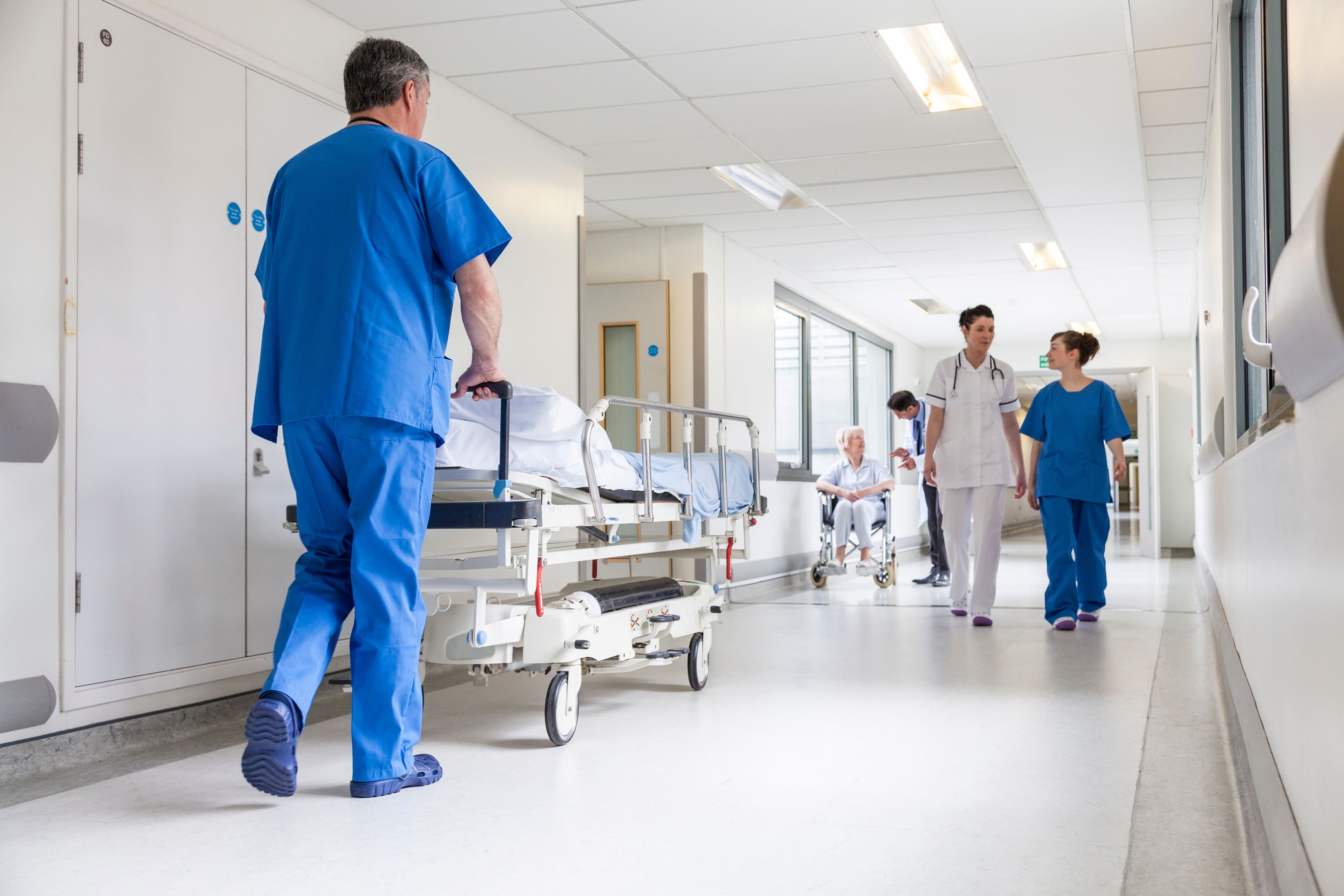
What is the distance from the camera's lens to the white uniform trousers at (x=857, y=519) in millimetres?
8578

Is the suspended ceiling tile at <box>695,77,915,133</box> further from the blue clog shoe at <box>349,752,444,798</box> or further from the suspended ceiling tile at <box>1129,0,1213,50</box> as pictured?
the blue clog shoe at <box>349,752,444,798</box>

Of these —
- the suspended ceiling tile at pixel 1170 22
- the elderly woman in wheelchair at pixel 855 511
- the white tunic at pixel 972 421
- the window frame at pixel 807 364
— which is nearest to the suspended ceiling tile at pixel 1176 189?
the white tunic at pixel 972 421

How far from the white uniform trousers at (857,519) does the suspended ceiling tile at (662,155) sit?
3283 millimetres

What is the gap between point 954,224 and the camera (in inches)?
306

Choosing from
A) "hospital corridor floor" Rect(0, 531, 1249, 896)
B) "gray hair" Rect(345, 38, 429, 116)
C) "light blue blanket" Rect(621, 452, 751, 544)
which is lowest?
"hospital corridor floor" Rect(0, 531, 1249, 896)

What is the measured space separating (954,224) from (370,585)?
6160 millimetres

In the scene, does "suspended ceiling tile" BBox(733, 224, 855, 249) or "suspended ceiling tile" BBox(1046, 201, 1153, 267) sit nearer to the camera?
"suspended ceiling tile" BBox(1046, 201, 1153, 267)

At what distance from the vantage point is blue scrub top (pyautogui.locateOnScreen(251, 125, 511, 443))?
99.6 inches

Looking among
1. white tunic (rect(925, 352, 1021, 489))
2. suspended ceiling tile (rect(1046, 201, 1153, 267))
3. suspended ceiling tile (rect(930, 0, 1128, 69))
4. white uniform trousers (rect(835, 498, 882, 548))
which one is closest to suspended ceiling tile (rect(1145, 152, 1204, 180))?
suspended ceiling tile (rect(1046, 201, 1153, 267))

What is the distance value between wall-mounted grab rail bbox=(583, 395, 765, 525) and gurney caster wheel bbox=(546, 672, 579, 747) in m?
0.46

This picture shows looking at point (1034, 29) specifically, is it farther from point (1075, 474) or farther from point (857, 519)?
point (857, 519)

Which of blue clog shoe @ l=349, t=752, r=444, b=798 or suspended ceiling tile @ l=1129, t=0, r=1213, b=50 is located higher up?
suspended ceiling tile @ l=1129, t=0, r=1213, b=50

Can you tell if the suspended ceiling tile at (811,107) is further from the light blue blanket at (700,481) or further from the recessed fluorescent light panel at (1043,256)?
the recessed fluorescent light panel at (1043,256)

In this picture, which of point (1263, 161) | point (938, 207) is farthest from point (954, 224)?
point (1263, 161)
